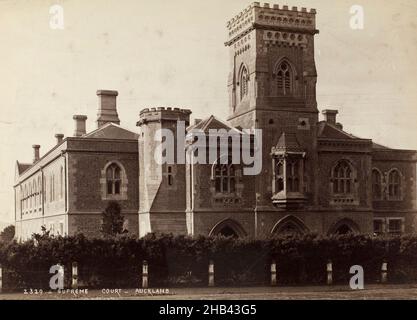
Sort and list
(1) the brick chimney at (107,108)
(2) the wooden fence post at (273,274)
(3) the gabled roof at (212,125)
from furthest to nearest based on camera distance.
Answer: (1) the brick chimney at (107,108) → (3) the gabled roof at (212,125) → (2) the wooden fence post at (273,274)

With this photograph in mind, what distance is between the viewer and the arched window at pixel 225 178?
112 ft

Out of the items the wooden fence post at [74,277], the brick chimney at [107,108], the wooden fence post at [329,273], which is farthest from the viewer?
the brick chimney at [107,108]

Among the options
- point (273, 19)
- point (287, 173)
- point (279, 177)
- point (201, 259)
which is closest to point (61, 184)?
point (201, 259)

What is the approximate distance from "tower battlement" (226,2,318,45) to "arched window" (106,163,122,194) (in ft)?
28.7

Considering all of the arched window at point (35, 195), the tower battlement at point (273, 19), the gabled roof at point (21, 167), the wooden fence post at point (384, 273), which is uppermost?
the tower battlement at point (273, 19)

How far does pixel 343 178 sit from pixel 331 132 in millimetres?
2807

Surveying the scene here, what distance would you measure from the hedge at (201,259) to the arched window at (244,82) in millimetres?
9601

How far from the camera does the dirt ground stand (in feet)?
82.6

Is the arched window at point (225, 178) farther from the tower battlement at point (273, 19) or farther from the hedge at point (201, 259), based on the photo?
the tower battlement at point (273, 19)

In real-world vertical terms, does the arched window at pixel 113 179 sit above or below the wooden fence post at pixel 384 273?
above

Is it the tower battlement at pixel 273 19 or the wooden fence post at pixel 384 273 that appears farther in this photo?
the tower battlement at pixel 273 19

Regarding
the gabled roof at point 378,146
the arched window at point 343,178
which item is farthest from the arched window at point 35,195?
the gabled roof at point 378,146
